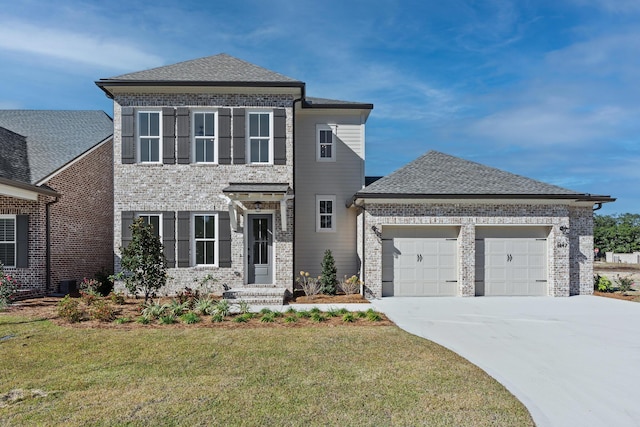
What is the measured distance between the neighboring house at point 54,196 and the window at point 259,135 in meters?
6.52

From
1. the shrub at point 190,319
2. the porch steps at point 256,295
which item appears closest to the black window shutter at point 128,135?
the porch steps at point 256,295

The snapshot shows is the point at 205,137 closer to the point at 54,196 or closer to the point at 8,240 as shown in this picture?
the point at 54,196

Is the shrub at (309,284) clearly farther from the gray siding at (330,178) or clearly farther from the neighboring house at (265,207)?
the gray siding at (330,178)

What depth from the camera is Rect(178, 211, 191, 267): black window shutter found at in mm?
12336

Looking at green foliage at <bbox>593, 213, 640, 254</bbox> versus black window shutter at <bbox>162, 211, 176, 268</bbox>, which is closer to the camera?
black window shutter at <bbox>162, 211, 176, 268</bbox>

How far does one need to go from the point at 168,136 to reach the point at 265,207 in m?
3.82

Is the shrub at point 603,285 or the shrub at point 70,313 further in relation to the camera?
the shrub at point 603,285

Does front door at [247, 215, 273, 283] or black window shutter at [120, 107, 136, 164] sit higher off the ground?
black window shutter at [120, 107, 136, 164]

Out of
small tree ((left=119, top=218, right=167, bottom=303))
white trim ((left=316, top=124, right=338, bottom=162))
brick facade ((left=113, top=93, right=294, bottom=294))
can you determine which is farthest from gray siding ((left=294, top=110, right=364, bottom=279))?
small tree ((left=119, top=218, right=167, bottom=303))

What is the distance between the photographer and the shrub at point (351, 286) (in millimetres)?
12911

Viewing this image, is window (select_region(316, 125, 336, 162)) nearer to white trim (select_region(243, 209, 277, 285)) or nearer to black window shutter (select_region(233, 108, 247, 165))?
black window shutter (select_region(233, 108, 247, 165))

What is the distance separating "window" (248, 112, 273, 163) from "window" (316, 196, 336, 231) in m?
3.07

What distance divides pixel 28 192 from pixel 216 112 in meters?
6.20

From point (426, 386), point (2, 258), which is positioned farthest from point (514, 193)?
point (2, 258)
